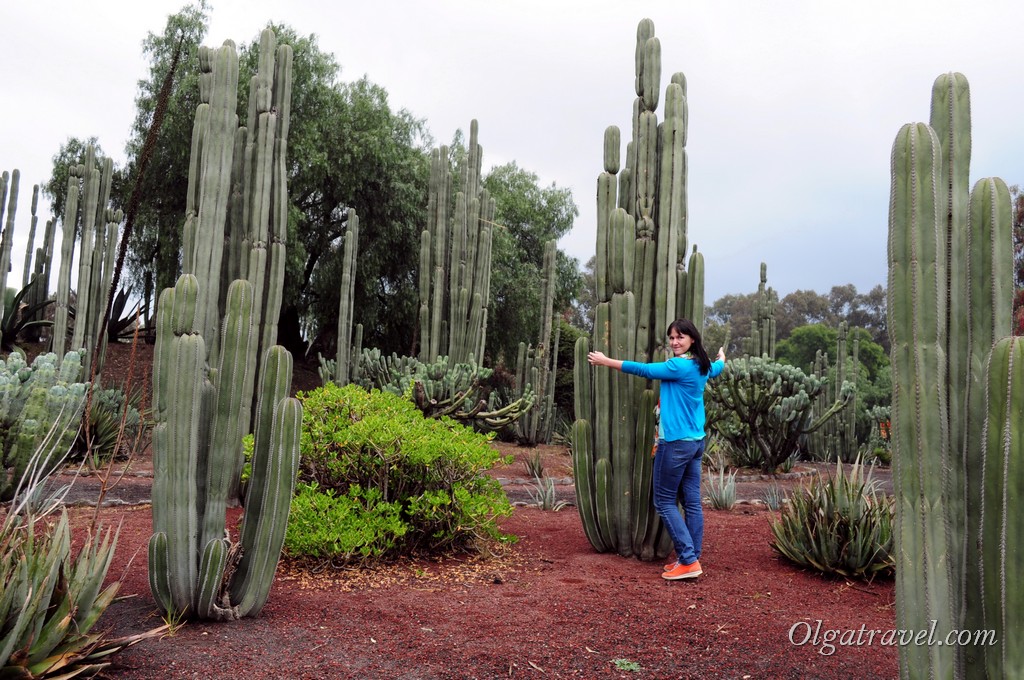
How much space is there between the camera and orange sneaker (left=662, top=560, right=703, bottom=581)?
4941mm

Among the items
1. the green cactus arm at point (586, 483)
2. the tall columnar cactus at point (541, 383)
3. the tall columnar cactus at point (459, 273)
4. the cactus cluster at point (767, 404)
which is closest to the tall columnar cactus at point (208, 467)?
the green cactus arm at point (586, 483)

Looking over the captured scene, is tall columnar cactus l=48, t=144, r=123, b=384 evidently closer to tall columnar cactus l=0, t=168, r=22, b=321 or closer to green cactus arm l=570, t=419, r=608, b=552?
tall columnar cactus l=0, t=168, r=22, b=321

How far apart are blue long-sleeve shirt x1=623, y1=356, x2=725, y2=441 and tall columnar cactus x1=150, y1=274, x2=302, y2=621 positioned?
2.33m

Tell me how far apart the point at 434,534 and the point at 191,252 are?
3071 mm

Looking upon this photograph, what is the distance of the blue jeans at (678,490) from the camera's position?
502 cm

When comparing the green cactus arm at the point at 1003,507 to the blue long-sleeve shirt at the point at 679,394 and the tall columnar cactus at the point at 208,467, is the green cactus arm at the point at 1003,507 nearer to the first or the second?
the blue long-sleeve shirt at the point at 679,394

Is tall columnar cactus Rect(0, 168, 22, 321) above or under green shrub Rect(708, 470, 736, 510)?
above

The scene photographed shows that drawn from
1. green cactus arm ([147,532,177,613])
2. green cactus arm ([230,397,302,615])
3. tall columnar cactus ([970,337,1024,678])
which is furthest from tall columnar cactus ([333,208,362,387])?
tall columnar cactus ([970,337,1024,678])

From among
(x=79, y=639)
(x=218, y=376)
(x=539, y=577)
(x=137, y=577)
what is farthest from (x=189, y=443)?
(x=539, y=577)

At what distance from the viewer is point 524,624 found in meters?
4.00

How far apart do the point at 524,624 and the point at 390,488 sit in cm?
179

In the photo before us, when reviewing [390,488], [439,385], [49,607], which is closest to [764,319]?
[439,385]

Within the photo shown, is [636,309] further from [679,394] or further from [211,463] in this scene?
[211,463]

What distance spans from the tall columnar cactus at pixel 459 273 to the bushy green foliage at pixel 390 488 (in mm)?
7191
